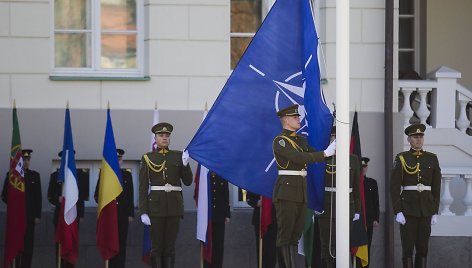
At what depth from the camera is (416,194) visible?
14.5 metres

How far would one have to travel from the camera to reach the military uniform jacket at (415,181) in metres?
14.5

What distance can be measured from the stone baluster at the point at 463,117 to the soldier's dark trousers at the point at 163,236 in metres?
4.49

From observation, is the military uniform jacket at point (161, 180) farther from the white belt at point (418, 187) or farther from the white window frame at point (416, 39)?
the white window frame at point (416, 39)

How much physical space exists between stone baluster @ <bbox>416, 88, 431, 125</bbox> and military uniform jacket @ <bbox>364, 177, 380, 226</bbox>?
1.33 metres

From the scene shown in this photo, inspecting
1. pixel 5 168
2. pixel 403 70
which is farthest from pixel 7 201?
pixel 403 70

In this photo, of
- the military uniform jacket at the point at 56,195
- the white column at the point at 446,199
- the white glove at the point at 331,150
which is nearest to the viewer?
the white glove at the point at 331,150

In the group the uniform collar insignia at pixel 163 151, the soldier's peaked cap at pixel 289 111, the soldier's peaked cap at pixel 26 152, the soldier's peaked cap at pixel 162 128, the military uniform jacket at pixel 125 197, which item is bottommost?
the military uniform jacket at pixel 125 197

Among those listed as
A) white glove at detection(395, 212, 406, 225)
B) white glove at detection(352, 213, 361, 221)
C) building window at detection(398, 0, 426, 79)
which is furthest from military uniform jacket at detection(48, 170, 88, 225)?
building window at detection(398, 0, 426, 79)

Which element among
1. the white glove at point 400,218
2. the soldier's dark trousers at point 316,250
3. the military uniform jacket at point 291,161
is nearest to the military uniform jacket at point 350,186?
the white glove at point 400,218

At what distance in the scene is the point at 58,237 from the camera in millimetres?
15344

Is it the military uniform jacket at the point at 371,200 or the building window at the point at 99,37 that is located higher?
the building window at the point at 99,37

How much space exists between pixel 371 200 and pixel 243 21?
290cm

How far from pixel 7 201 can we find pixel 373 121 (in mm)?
4739

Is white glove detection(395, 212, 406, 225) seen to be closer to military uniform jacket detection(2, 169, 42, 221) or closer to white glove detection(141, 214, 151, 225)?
white glove detection(141, 214, 151, 225)
